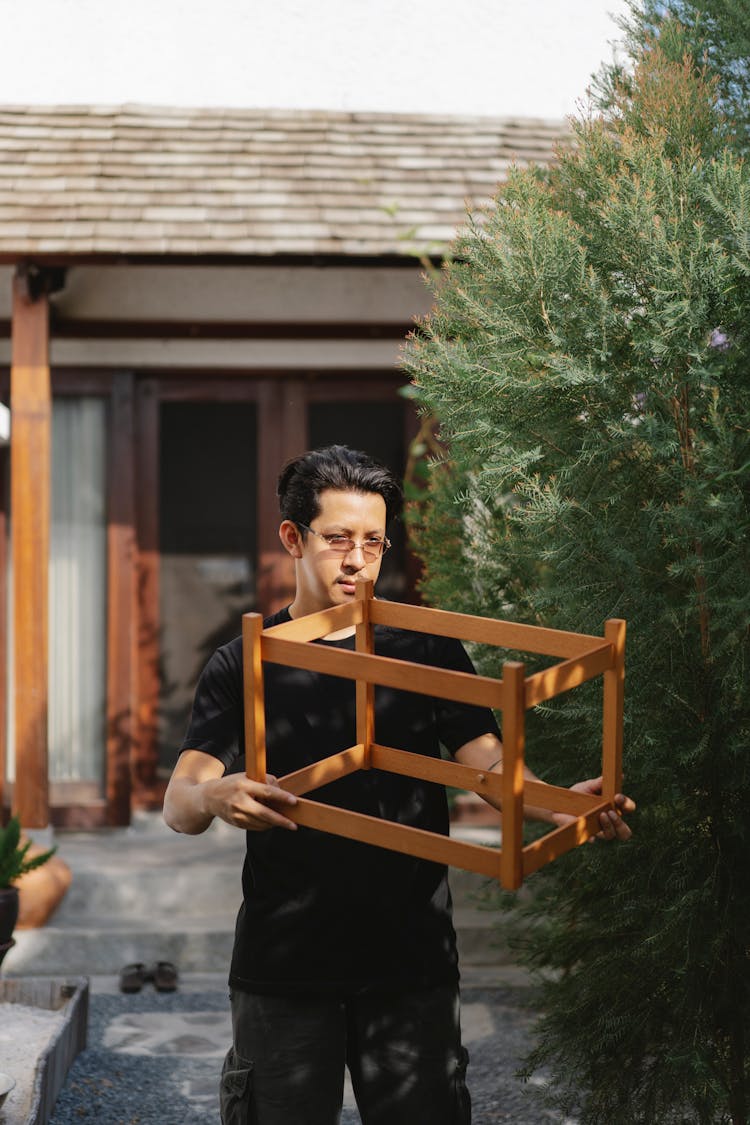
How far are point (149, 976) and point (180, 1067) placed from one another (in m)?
1.03

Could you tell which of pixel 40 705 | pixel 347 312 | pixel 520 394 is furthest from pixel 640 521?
pixel 347 312

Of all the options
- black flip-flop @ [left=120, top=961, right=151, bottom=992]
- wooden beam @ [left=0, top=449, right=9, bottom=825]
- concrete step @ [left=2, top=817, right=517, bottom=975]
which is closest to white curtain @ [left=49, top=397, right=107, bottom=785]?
wooden beam @ [left=0, top=449, right=9, bottom=825]

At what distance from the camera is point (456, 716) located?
7.91 ft

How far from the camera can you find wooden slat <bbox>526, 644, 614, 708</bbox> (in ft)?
6.37

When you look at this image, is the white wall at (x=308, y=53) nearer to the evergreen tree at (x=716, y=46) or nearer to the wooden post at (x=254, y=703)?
the evergreen tree at (x=716, y=46)

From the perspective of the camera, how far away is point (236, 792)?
2.00m

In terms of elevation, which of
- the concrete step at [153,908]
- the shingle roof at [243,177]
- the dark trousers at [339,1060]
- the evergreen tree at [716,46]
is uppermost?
the shingle roof at [243,177]

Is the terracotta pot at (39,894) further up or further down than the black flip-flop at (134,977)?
further up

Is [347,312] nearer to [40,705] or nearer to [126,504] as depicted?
[126,504]

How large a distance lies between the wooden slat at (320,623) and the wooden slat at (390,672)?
4cm

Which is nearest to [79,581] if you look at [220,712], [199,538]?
[199,538]

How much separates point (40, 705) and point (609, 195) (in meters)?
4.10

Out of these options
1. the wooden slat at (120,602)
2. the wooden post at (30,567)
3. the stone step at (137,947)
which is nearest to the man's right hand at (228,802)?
the stone step at (137,947)

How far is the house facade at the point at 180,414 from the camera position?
6902mm
